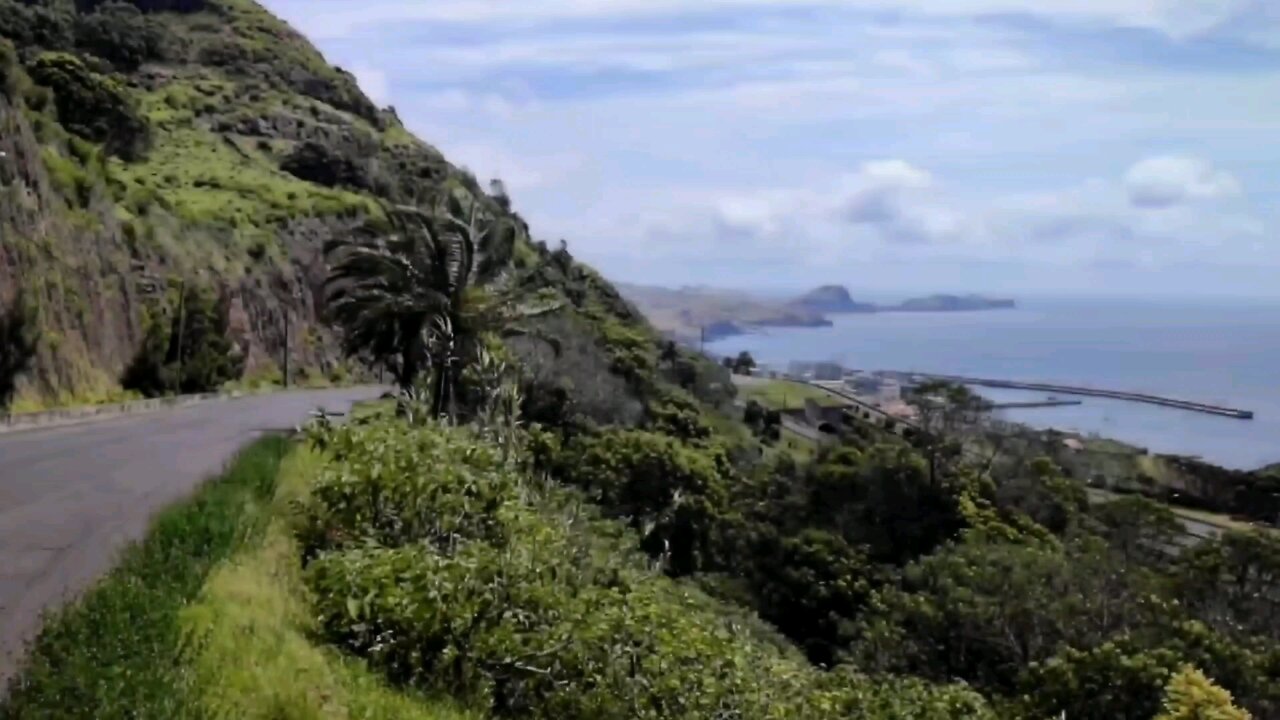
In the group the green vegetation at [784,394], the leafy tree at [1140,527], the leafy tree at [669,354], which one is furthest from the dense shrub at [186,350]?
the green vegetation at [784,394]

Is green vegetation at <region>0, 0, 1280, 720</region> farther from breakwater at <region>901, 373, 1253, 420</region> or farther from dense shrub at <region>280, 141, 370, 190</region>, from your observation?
breakwater at <region>901, 373, 1253, 420</region>

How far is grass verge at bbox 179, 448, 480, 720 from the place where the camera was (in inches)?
299

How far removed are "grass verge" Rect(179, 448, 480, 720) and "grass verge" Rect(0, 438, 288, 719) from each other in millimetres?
155

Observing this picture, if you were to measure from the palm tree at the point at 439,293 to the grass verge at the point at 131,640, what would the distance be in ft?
50.2

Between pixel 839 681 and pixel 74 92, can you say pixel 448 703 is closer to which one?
pixel 839 681

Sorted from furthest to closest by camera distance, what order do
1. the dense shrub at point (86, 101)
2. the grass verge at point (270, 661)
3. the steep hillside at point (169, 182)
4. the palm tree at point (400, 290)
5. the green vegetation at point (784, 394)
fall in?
the green vegetation at point (784, 394) → the dense shrub at point (86, 101) → the steep hillside at point (169, 182) → the palm tree at point (400, 290) → the grass verge at point (270, 661)

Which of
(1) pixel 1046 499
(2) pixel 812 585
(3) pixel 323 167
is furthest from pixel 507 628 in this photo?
(3) pixel 323 167

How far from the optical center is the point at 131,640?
7.65m

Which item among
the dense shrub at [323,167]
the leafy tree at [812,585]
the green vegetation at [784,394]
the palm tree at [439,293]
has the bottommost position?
the leafy tree at [812,585]

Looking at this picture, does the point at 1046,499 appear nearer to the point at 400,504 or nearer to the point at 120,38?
the point at 400,504

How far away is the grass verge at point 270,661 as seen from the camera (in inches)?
299

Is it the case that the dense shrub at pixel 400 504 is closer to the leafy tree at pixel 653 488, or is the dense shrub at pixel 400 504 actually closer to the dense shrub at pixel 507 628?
the dense shrub at pixel 507 628

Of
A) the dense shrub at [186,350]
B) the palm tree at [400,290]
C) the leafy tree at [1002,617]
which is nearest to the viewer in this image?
the leafy tree at [1002,617]

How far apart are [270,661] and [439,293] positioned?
19.6 metres
